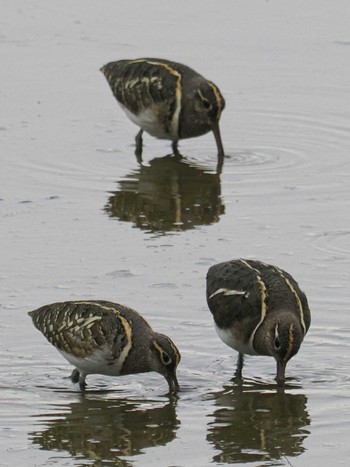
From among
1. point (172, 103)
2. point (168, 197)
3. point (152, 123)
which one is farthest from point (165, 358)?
point (172, 103)

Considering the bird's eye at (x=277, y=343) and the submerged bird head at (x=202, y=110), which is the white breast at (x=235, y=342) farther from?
the submerged bird head at (x=202, y=110)

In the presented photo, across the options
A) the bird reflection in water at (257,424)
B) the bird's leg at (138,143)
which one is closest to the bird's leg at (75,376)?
the bird reflection in water at (257,424)

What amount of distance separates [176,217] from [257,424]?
4.85m

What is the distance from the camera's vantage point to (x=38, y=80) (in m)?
19.4

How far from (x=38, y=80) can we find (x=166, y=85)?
9.56ft

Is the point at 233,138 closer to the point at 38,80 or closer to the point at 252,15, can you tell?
the point at 38,80

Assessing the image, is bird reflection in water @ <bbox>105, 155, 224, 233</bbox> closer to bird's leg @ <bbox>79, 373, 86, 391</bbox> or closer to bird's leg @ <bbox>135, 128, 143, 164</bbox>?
bird's leg @ <bbox>135, 128, 143, 164</bbox>

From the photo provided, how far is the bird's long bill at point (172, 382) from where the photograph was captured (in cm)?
1063

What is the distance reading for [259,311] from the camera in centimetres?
1087

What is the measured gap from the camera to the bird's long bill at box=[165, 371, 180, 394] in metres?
10.6

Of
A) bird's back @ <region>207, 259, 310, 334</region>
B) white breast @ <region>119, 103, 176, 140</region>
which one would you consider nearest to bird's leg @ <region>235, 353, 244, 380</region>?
bird's back @ <region>207, 259, 310, 334</region>

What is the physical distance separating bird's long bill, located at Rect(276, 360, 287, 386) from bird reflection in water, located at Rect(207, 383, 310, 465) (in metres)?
0.07

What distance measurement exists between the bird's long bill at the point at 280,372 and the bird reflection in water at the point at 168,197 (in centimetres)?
378

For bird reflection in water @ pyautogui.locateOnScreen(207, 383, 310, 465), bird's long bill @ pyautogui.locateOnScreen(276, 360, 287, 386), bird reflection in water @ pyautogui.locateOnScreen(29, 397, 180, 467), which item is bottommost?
bird reflection in water @ pyautogui.locateOnScreen(29, 397, 180, 467)
